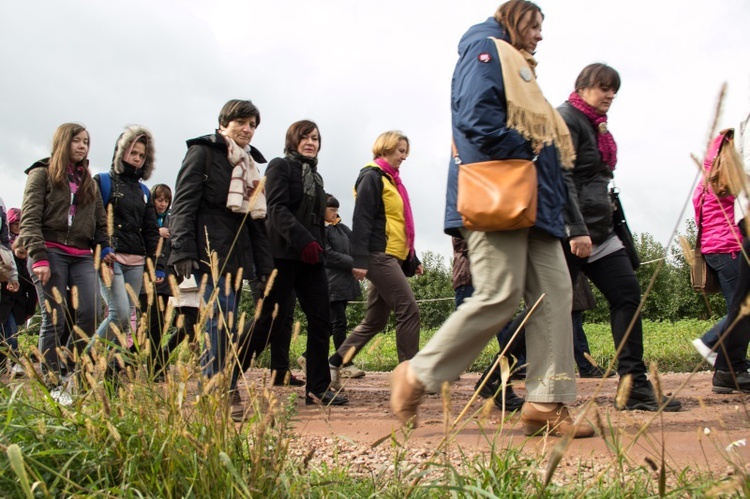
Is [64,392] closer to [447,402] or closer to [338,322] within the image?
[447,402]

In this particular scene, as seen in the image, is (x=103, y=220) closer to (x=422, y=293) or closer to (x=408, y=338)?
(x=408, y=338)

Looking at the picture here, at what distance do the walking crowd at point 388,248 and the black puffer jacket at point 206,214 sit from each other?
1 cm

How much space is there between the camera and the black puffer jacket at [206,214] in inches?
190

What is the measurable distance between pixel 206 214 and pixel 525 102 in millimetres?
2258

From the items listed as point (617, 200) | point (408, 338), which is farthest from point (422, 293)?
point (617, 200)

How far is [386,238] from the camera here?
636 centimetres

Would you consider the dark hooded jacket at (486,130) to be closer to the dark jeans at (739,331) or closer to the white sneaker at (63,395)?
the dark jeans at (739,331)

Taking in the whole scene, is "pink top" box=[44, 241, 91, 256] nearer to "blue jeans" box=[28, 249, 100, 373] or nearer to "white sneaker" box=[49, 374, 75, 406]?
"blue jeans" box=[28, 249, 100, 373]

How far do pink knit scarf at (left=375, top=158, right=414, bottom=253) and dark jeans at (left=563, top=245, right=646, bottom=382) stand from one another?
195 centimetres

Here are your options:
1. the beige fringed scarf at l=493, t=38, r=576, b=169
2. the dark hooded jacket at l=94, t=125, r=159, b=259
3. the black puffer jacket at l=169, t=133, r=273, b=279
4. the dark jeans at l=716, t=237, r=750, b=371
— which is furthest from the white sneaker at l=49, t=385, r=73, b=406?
the dark jeans at l=716, t=237, r=750, b=371

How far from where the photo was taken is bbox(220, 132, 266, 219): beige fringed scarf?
497 centimetres

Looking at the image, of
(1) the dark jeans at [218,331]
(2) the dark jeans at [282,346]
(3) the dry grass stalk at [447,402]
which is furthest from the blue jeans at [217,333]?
(2) the dark jeans at [282,346]

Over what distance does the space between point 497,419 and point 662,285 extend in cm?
1720

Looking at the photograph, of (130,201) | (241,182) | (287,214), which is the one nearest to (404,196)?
(287,214)
